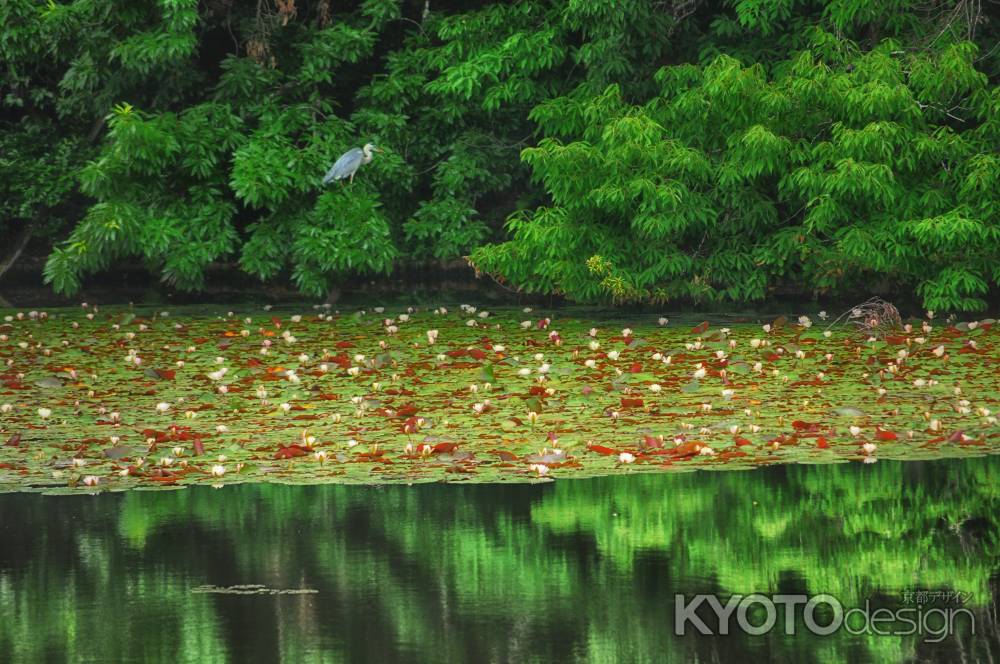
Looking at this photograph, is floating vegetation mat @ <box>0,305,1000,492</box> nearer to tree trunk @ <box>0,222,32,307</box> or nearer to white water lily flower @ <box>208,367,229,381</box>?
white water lily flower @ <box>208,367,229,381</box>

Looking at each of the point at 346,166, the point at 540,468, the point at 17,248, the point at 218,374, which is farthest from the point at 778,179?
the point at 17,248

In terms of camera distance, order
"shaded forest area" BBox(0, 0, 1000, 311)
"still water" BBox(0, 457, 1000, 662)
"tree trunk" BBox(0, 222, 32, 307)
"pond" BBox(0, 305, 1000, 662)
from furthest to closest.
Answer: "tree trunk" BBox(0, 222, 32, 307), "shaded forest area" BBox(0, 0, 1000, 311), "pond" BBox(0, 305, 1000, 662), "still water" BBox(0, 457, 1000, 662)

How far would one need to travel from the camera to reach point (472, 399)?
10.2 metres

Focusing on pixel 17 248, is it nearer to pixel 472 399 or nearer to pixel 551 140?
pixel 551 140

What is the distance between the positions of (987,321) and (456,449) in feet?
23.8

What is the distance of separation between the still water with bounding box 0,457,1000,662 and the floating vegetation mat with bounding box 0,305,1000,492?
1.35ft

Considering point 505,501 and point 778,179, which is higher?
point 778,179

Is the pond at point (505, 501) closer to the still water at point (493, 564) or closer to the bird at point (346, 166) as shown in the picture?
the still water at point (493, 564)

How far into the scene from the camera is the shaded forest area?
14.9 meters

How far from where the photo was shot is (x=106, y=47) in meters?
16.9

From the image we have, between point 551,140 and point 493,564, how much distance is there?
1026 centimetres

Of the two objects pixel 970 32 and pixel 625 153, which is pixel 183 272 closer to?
pixel 625 153

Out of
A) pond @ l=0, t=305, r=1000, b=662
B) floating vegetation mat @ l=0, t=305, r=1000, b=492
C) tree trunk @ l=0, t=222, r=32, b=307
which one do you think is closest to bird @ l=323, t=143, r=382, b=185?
floating vegetation mat @ l=0, t=305, r=1000, b=492

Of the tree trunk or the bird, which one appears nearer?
the bird
